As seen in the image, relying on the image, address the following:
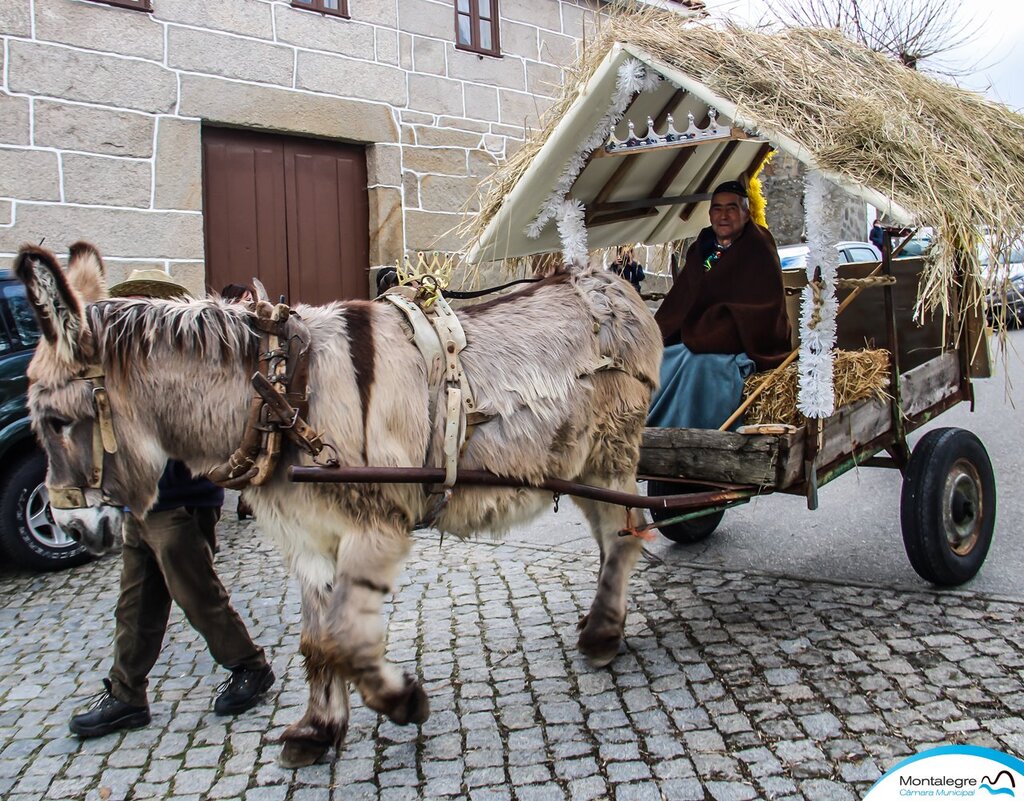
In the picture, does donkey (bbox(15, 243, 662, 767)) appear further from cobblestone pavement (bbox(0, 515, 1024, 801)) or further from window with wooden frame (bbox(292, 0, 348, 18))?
window with wooden frame (bbox(292, 0, 348, 18))

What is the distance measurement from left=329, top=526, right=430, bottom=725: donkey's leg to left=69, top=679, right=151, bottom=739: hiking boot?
109 centimetres

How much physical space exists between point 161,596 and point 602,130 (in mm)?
2933

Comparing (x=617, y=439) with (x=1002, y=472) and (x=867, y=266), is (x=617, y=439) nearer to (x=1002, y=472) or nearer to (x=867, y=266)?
(x=867, y=266)

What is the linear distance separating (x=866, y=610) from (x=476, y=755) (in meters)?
2.20

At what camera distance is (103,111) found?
21.2ft

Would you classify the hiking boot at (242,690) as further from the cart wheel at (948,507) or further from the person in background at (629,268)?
the person in background at (629,268)

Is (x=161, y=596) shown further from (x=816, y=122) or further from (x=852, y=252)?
(x=852, y=252)

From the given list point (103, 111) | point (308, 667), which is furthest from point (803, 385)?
point (103, 111)

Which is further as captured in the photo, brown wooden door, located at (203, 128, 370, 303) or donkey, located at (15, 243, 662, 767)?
brown wooden door, located at (203, 128, 370, 303)

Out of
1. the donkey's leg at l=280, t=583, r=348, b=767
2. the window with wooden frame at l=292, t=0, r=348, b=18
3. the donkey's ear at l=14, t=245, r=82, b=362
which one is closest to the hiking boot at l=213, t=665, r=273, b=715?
the donkey's leg at l=280, t=583, r=348, b=767

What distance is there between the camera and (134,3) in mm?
6539

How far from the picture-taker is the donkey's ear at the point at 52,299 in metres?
2.37

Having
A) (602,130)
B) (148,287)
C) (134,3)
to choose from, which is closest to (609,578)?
(602,130)

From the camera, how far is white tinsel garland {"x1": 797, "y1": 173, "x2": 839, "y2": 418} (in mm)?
3615
